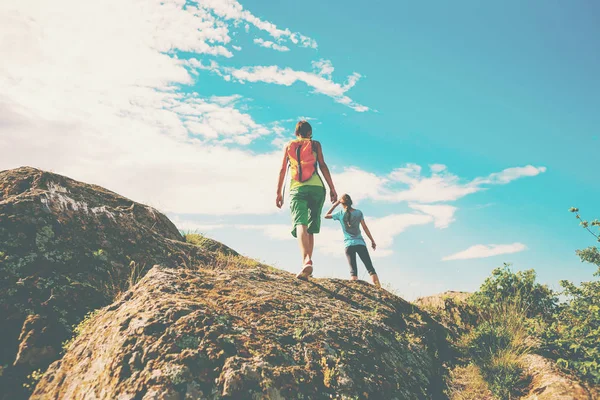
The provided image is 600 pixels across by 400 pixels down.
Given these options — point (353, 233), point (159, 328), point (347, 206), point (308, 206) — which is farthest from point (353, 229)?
point (159, 328)

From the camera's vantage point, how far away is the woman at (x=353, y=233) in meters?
8.58

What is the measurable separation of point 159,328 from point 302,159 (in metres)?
4.04

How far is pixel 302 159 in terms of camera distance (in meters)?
6.50

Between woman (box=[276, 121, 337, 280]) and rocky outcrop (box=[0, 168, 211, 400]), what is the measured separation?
1.81 meters

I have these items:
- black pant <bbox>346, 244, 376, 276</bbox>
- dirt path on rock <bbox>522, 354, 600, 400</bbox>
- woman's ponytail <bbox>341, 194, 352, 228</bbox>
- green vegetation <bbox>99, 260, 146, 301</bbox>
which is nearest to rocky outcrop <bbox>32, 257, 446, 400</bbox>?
green vegetation <bbox>99, 260, 146, 301</bbox>

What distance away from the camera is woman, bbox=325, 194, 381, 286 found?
8578 millimetres

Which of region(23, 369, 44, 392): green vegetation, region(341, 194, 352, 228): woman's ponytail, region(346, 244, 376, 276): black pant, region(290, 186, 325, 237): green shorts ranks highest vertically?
region(341, 194, 352, 228): woman's ponytail

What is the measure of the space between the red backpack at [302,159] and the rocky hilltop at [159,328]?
1867 millimetres

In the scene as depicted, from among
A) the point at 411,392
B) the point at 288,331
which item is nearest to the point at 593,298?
the point at 411,392

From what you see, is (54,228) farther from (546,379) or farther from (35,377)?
(546,379)

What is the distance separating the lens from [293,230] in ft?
21.2

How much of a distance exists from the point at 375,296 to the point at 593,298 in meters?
3.31

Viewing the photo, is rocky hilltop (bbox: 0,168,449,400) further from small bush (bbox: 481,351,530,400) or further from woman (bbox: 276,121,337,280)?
woman (bbox: 276,121,337,280)

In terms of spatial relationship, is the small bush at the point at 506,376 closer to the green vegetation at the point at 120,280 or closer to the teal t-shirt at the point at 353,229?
the teal t-shirt at the point at 353,229
